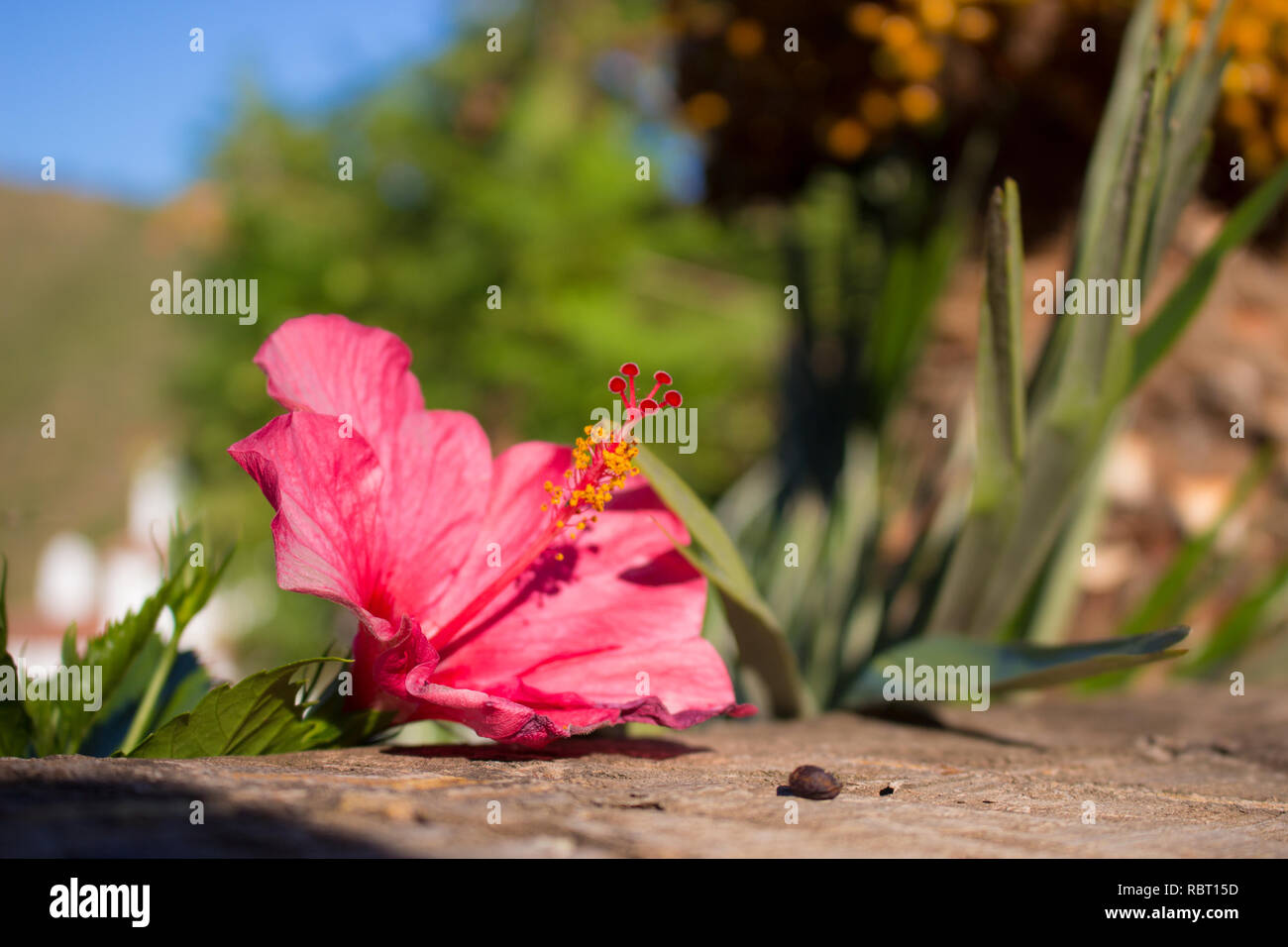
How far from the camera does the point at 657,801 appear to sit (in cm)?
75

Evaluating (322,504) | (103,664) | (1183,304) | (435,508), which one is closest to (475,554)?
(435,508)

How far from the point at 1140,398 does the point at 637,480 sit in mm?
1740

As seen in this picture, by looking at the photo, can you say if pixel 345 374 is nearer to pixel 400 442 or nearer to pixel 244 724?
pixel 400 442

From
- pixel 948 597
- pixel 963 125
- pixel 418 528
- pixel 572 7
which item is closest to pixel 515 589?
pixel 418 528

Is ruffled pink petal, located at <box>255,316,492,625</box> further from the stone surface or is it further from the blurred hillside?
the blurred hillside

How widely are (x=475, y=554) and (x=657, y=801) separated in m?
0.36

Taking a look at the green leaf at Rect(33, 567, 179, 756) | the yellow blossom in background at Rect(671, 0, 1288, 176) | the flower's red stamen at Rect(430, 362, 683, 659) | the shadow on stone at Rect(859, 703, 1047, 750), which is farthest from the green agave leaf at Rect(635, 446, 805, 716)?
the yellow blossom in background at Rect(671, 0, 1288, 176)

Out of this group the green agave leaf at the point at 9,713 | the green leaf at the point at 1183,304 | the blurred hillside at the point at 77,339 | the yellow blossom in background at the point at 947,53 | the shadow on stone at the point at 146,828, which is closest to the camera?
the shadow on stone at the point at 146,828

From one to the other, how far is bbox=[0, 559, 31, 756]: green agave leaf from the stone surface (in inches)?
3.7

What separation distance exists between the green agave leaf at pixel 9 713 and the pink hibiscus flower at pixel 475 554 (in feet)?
0.76

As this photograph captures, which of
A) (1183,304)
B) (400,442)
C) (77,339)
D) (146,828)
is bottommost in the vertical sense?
(146,828)

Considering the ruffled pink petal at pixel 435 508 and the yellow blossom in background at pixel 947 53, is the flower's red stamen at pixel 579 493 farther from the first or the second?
the yellow blossom in background at pixel 947 53

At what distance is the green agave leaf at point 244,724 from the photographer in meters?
0.81

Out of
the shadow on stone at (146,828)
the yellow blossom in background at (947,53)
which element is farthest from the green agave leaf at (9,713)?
the yellow blossom in background at (947,53)
